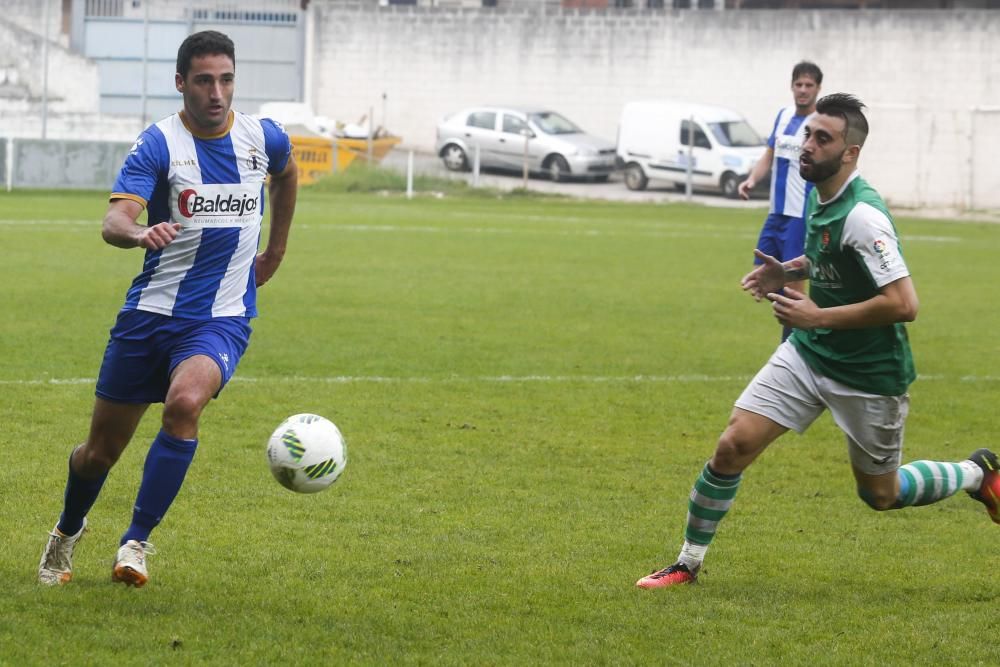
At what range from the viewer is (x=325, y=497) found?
738 cm

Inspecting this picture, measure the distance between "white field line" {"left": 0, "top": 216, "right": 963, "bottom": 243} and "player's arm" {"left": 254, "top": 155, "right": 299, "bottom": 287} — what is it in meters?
15.9

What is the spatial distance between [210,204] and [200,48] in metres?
0.60

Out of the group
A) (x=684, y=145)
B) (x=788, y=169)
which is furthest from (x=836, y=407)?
(x=684, y=145)

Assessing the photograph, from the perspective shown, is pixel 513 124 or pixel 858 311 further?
pixel 513 124

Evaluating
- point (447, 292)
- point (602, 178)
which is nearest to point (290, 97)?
point (602, 178)

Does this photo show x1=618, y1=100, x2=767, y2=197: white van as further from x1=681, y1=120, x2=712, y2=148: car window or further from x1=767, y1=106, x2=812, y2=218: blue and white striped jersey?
x1=767, y1=106, x2=812, y2=218: blue and white striped jersey

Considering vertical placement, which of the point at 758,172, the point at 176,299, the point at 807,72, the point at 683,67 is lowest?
the point at 176,299

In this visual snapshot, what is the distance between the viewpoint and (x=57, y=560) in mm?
5754

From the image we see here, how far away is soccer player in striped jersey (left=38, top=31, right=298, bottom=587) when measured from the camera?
5578mm

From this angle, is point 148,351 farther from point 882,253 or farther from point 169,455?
point 882,253

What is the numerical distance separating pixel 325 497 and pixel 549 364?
4.68 metres

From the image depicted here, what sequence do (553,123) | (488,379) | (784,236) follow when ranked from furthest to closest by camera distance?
(553,123)
(784,236)
(488,379)

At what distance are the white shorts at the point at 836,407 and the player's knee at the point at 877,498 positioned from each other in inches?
5.2

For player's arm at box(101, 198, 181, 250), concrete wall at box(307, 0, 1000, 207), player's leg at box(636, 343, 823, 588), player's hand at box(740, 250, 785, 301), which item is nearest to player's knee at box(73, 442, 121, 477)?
player's arm at box(101, 198, 181, 250)
